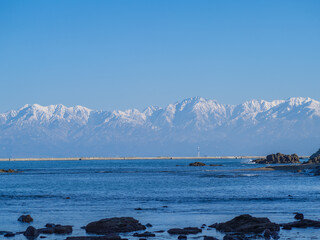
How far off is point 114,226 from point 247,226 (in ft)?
33.8

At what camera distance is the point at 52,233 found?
43.3 meters

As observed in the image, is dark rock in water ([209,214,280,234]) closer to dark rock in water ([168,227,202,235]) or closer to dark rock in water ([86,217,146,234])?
dark rock in water ([168,227,202,235])

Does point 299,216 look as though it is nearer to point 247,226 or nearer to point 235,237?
point 247,226

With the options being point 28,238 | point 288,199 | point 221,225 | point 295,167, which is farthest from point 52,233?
point 295,167

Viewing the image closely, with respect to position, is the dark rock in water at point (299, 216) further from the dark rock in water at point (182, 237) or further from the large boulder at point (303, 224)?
the dark rock in water at point (182, 237)

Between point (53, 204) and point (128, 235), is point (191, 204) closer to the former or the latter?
point (53, 204)

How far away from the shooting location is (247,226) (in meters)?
43.2

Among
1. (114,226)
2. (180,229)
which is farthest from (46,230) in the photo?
(180,229)

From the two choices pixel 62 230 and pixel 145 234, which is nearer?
pixel 145 234

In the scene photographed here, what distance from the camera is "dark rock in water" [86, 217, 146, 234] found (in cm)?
4372

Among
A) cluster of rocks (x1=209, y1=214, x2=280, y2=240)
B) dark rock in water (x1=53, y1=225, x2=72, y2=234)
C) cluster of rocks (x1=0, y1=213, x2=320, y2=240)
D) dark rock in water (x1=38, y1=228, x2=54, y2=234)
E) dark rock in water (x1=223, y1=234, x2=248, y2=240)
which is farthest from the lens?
dark rock in water (x1=38, y1=228, x2=54, y2=234)

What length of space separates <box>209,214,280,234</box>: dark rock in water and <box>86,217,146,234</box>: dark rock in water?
6245 mm

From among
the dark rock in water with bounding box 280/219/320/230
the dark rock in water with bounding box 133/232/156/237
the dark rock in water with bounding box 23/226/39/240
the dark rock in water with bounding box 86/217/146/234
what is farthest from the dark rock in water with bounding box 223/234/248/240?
the dark rock in water with bounding box 23/226/39/240

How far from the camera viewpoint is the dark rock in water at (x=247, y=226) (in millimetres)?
42906
